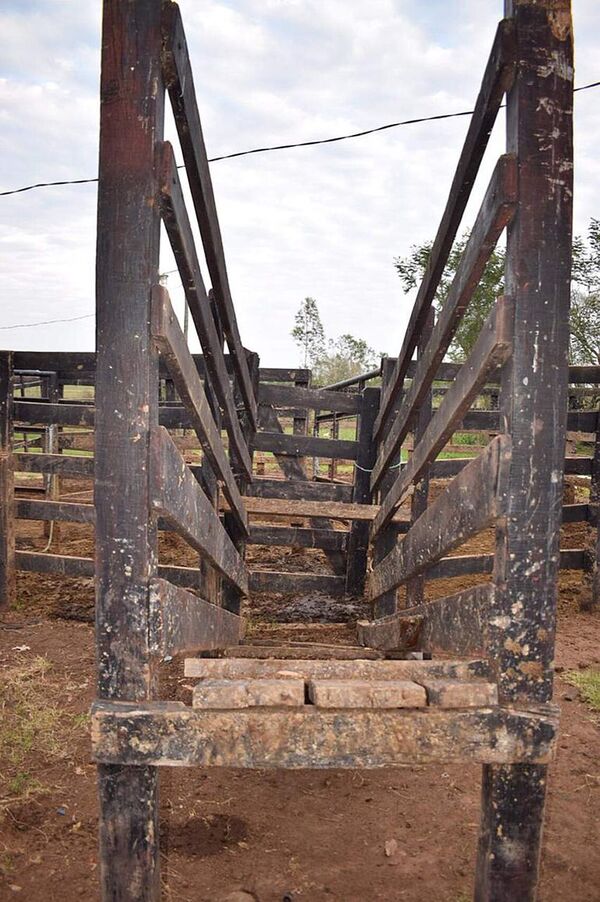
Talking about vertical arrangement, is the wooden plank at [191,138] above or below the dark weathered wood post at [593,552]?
above

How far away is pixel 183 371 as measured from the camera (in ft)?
6.30

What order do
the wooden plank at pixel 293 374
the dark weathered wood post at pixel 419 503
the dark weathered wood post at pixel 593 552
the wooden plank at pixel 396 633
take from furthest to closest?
the wooden plank at pixel 293 374
the dark weathered wood post at pixel 593 552
the dark weathered wood post at pixel 419 503
the wooden plank at pixel 396 633

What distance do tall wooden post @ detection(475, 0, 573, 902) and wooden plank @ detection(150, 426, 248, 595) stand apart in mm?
897

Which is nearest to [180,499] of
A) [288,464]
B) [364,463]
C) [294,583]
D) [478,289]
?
[364,463]

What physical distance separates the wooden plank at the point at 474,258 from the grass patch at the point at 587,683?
211 centimetres

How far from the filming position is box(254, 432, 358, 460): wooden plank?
5.26 metres

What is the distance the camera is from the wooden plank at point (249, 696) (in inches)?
65.7

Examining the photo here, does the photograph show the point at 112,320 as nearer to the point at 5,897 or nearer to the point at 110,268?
the point at 110,268

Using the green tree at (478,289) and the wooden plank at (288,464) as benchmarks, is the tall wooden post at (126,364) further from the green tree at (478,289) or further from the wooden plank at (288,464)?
the green tree at (478,289)

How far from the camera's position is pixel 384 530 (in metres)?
4.60

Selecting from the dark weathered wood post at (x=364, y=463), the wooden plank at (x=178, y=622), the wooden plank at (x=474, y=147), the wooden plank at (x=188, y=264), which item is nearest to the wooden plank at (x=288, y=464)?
the dark weathered wood post at (x=364, y=463)

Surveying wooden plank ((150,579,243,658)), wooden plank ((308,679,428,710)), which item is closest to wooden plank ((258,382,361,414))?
wooden plank ((150,579,243,658))

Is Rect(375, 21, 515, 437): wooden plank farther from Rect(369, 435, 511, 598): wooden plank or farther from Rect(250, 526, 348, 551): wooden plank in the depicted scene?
Rect(250, 526, 348, 551): wooden plank

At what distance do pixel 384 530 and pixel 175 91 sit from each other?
3344 millimetres
